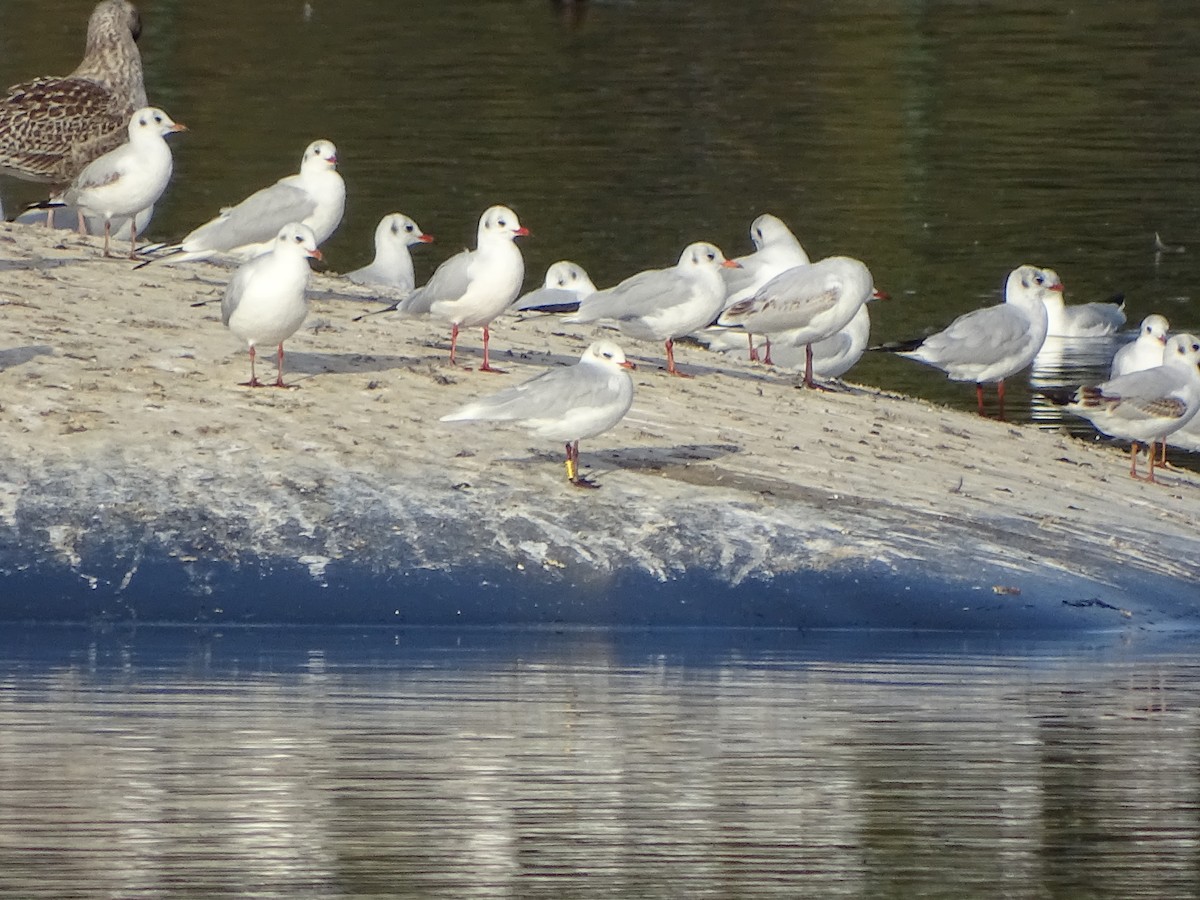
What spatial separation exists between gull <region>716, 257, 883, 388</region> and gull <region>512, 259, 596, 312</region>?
148 centimetres

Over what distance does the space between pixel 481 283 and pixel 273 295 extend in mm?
1430

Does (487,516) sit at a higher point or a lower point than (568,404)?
lower

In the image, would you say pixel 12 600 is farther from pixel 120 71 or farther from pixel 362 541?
pixel 120 71

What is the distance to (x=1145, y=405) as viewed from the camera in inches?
599

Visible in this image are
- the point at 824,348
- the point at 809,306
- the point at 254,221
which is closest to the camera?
the point at 809,306

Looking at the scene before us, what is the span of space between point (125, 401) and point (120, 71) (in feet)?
23.4

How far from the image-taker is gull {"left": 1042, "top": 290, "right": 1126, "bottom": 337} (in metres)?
22.9

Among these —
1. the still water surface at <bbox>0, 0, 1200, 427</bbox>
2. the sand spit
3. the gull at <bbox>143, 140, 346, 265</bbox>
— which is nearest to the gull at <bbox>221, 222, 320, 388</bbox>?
the sand spit

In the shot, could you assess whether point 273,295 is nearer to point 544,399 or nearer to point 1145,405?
point 544,399

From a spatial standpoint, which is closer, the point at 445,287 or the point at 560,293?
the point at 445,287

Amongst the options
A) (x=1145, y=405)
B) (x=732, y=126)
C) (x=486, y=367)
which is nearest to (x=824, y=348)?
(x=1145, y=405)

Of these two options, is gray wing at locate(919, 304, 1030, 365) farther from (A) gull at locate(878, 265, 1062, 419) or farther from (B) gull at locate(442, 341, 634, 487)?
(B) gull at locate(442, 341, 634, 487)

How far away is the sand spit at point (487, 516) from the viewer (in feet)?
40.6

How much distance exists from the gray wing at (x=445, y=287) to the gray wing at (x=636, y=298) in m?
0.96
